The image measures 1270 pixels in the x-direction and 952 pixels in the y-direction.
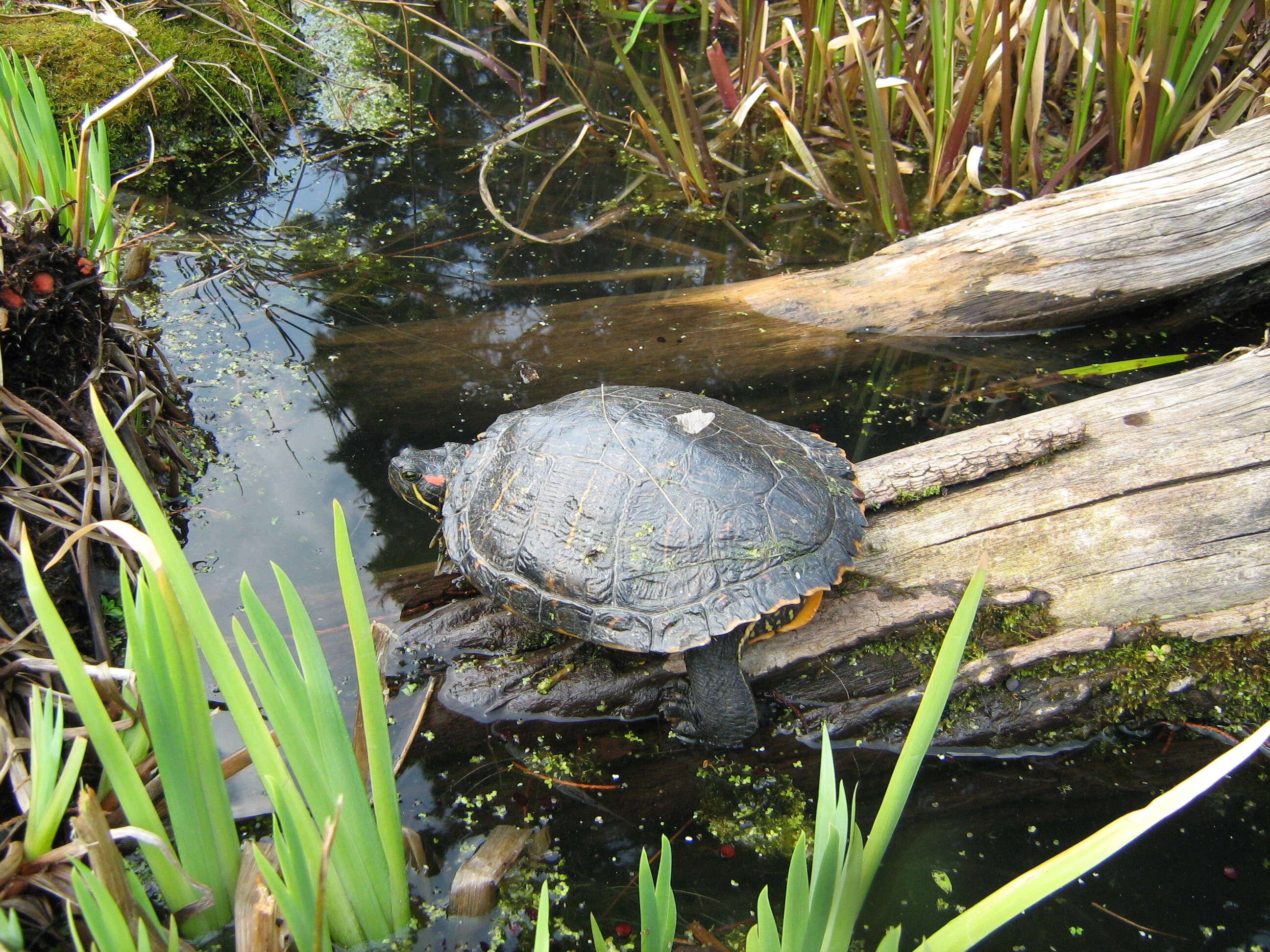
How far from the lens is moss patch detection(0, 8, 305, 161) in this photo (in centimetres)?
453

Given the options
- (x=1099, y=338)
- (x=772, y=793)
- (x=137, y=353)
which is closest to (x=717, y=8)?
(x=1099, y=338)

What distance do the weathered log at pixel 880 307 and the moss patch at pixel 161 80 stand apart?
7.68 ft

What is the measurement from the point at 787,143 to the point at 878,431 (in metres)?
2.93

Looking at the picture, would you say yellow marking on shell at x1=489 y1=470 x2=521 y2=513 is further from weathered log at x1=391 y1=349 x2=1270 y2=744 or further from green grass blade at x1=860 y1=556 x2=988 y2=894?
green grass blade at x1=860 y1=556 x2=988 y2=894

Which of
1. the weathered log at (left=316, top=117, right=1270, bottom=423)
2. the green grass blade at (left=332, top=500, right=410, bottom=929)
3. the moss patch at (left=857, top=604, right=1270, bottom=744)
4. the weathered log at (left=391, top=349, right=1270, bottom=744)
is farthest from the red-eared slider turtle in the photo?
the weathered log at (left=316, top=117, right=1270, bottom=423)

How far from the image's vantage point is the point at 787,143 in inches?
218

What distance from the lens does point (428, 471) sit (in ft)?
9.04

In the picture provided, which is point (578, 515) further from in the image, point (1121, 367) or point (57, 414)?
point (1121, 367)

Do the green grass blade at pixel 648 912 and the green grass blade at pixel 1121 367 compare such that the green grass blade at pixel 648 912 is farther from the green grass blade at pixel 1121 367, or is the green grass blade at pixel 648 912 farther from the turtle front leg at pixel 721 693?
the green grass blade at pixel 1121 367

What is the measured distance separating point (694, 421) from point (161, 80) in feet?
15.2

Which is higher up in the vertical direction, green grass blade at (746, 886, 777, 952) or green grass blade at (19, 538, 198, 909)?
green grass blade at (19, 538, 198, 909)

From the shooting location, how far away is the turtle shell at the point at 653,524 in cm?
215

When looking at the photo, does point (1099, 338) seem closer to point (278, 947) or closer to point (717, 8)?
point (717, 8)

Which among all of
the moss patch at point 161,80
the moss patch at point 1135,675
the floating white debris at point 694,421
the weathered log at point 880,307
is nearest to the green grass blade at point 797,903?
the moss patch at point 1135,675
